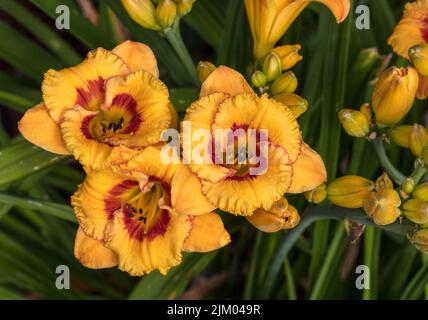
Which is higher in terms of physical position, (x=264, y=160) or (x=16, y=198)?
(x=264, y=160)

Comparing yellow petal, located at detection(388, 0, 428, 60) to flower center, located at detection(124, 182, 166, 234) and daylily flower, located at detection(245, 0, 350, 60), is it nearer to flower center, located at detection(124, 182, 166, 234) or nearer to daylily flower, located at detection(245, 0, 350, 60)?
daylily flower, located at detection(245, 0, 350, 60)

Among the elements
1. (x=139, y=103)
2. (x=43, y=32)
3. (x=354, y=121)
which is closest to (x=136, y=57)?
(x=139, y=103)

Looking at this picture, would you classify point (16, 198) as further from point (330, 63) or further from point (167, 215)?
point (330, 63)

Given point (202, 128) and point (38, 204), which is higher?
point (202, 128)

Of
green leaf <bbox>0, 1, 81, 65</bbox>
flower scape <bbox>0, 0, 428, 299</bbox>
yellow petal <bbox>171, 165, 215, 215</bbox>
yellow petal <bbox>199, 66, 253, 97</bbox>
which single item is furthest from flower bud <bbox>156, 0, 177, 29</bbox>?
green leaf <bbox>0, 1, 81, 65</bbox>

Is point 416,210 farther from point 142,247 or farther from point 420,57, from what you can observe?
point 142,247
